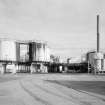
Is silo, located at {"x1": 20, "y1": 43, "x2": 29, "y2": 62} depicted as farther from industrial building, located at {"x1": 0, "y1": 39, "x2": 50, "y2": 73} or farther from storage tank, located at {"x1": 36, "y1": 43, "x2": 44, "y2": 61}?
storage tank, located at {"x1": 36, "y1": 43, "x2": 44, "y2": 61}

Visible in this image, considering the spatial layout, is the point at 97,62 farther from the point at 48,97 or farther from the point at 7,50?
the point at 48,97

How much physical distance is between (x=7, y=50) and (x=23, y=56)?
10181 millimetres

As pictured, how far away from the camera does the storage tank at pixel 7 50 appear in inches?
2800

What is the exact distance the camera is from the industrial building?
7106cm

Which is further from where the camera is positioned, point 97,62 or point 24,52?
point 24,52

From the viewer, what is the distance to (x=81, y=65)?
298 feet

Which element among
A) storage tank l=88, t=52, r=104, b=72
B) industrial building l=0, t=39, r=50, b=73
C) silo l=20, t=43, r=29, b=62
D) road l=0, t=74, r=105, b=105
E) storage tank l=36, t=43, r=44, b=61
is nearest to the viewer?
road l=0, t=74, r=105, b=105

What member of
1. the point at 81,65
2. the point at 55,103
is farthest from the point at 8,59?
the point at 55,103

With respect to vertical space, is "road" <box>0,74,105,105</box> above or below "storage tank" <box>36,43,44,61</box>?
below

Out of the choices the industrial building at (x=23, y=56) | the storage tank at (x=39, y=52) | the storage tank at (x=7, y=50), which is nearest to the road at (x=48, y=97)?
the industrial building at (x=23, y=56)

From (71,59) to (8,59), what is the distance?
146 feet

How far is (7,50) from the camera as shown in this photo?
72250 millimetres

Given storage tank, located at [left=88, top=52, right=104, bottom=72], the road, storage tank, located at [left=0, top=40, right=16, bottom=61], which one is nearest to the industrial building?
storage tank, located at [left=0, top=40, right=16, bottom=61]

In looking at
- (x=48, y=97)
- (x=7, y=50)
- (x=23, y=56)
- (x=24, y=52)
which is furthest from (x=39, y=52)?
(x=48, y=97)
